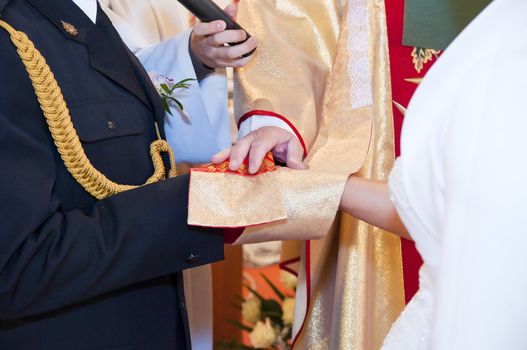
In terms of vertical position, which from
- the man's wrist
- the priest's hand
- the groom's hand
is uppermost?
the priest's hand

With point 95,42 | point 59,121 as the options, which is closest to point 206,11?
point 95,42

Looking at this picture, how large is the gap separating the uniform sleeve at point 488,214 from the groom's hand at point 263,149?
1.66 feet

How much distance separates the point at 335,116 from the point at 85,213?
525mm

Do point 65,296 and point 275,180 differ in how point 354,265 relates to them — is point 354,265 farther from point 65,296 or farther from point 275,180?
point 65,296

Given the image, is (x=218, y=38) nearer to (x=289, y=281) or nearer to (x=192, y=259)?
(x=192, y=259)

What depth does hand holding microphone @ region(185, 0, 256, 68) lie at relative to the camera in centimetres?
117

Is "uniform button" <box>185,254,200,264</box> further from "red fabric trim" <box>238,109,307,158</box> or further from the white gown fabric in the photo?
the white gown fabric

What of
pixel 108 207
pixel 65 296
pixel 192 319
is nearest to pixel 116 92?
pixel 108 207

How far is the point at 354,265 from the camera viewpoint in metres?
1.33

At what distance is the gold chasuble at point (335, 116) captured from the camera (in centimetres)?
133

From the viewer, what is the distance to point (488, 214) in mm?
566

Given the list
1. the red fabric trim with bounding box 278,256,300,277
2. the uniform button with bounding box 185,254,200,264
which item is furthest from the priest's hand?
the red fabric trim with bounding box 278,256,300,277

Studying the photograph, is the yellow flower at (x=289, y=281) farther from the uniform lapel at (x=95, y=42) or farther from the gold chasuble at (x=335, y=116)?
the uniform lapel at (x=95, y=42)

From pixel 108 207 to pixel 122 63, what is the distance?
267 millimetres
